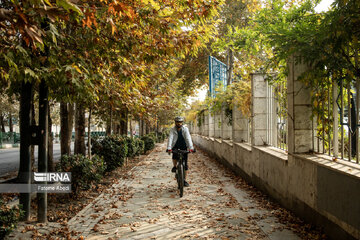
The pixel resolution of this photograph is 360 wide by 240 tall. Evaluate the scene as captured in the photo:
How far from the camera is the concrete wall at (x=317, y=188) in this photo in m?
3.67

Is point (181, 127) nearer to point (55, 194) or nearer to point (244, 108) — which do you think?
point (244, 108)

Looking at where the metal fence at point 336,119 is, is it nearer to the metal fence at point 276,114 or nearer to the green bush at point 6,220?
the metal fence at point 276,114

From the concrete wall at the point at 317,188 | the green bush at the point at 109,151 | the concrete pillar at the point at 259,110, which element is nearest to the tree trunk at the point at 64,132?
the green bush at the point at 109,151

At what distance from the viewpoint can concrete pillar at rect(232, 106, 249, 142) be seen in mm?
11398

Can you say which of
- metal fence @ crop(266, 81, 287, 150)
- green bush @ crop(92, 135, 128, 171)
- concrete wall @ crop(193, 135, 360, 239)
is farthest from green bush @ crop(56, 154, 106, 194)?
metal fence @ crop(266, 81, 287, 150)

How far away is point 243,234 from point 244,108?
20.4ft

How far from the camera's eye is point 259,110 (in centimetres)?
859

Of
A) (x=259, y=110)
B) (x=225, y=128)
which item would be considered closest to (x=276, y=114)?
(x=259, y=110)

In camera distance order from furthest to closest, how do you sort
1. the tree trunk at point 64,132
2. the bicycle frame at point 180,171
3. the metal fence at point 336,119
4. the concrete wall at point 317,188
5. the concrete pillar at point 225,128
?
1. the concrete pillar at point 225,128
2. the tree trunk at point 64,132
3. the bicycle frame at point 180,171
4. the metal fence at point 336,119
5. the concrete wall at point 317,188

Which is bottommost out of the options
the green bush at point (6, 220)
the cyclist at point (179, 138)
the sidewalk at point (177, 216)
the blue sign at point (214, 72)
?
the sidewalk at point (177, 216)

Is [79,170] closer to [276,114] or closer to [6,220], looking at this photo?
[6,220]

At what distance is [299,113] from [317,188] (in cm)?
145

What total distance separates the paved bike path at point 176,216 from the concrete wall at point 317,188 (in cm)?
→ 50

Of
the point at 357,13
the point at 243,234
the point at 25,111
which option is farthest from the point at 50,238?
the point at 357,13
